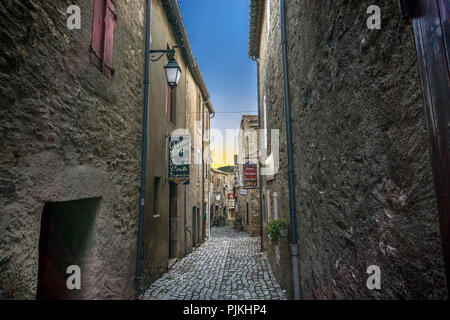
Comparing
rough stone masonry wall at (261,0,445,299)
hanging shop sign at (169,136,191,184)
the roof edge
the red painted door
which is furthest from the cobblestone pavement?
the roof edge

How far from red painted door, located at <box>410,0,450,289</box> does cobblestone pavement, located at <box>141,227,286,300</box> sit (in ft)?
14.6

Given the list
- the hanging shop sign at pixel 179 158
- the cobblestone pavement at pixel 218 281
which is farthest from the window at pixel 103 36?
the cobblestone pavement at pixel 218 281

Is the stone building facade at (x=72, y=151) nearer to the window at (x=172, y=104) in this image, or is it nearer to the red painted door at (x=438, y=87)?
the window at (x=172, y=104)

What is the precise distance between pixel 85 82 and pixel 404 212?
3622 millimetres

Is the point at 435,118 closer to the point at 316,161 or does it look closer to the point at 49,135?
the point at 316,161

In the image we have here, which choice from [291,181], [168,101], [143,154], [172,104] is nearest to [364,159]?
[291,181]

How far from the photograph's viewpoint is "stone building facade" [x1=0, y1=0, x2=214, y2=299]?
2.03 m

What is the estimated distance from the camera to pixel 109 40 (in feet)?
12.7

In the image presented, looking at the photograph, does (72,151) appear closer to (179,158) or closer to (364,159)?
(364,159)

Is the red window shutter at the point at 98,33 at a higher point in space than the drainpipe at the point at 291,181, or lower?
higher

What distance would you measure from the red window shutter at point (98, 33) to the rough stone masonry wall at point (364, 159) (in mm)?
2980

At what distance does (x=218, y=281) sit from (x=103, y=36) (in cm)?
565

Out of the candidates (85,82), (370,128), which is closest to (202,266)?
Answer: (85,82)

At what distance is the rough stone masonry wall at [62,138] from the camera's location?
200 centimetres
